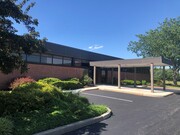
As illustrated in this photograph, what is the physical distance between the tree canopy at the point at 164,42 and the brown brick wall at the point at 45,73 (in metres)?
16.2

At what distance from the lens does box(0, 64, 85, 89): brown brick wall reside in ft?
56.7

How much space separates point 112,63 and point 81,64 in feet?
21.0

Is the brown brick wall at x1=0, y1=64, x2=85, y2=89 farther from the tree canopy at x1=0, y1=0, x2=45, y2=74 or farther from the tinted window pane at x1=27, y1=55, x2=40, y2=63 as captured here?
the tree canopy at x1=0, y1=0, x2=45, y2=74

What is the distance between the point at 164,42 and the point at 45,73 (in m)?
22.0

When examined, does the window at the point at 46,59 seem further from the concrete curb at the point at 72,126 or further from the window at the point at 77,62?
the concrete curb at the point at 72,126

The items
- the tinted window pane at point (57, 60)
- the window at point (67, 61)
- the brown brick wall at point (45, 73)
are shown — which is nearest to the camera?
the brown brick wall at point (45, 73)

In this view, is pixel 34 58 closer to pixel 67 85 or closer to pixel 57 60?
pixel 57 60

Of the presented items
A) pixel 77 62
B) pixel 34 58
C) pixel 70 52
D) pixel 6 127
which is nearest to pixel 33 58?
pixel 34 58

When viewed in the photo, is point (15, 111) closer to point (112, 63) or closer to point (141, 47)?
point (112, 63)

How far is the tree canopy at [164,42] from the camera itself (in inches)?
1281

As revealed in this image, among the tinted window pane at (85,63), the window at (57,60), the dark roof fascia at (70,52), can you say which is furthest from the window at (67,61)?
the tinted window pane at (85,63)

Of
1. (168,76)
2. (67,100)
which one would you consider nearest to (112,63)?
(67,100)

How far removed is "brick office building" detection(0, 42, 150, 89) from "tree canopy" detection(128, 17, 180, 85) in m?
8.60

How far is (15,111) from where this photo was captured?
679cm
